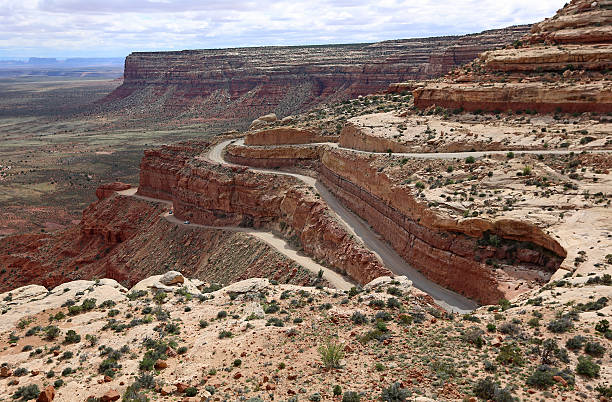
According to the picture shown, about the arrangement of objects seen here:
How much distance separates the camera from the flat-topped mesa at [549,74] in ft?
136

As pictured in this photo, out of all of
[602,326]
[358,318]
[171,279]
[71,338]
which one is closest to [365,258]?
[171,279]

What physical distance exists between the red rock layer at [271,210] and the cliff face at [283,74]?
7287 centimetres

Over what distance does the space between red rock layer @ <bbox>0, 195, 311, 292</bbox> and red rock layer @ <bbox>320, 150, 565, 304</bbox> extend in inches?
312

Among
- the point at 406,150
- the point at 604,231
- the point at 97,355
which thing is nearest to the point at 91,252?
the point at 406,150

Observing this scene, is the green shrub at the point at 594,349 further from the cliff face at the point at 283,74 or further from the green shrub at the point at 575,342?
the cliff face at the point at 283,74

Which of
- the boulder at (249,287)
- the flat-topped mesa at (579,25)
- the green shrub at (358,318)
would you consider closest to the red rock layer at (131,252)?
the boulder at (249,287)

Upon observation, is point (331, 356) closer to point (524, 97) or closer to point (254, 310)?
point (254, 310)

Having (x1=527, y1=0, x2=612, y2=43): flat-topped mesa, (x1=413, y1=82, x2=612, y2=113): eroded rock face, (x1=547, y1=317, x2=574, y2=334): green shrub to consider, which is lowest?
(x1=547, y1=317, x2=574, y2=334): green shrub

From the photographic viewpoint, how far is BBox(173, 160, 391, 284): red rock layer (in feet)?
132

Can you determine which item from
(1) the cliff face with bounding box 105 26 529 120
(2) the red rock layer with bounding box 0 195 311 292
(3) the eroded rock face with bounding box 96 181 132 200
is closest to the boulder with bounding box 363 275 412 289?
(2) the red rock layer with bounding box 0 195 311 292

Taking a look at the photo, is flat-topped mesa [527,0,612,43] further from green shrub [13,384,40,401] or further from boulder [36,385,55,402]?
green shrub [13,384,40,401]

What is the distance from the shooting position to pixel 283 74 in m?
168

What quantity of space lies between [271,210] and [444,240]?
22.9m

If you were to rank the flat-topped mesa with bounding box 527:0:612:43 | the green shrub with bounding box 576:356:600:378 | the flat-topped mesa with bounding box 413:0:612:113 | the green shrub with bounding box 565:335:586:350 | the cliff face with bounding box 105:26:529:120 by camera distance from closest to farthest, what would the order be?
the green shrub with bounding box 576:356:600:378 < the green shrub with bounding box 565:335:586:350 < the flat-topped mesa with bounding box 413:0:612:113 < the flat-topped mesa with bounding box 527:0:612:43 < the cliff face with bounding box 105:26:529:120
